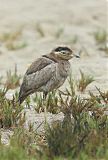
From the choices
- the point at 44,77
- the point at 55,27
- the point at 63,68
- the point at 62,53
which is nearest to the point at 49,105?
the point at 44,77

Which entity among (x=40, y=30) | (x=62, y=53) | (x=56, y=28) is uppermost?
(x=56, y=28)

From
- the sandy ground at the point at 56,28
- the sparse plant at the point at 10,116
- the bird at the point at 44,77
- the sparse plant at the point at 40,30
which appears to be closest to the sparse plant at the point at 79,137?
the sparse plant at the point at 10,116

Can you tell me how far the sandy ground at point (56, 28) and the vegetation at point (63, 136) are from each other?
2.12m

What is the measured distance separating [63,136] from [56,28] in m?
9.81

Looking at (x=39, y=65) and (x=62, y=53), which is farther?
(x=62, y=53)

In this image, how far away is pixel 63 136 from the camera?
5.97 m

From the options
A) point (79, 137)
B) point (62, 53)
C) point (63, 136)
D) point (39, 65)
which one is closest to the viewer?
point (63, 136)

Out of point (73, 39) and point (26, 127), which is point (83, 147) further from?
point (73, 39)

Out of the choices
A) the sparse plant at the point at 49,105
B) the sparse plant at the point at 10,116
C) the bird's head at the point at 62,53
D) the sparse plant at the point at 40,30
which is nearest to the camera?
the sparse plant at the point at 10,116

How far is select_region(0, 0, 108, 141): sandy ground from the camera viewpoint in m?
11.4

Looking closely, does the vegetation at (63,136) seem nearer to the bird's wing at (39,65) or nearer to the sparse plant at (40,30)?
the bird's wing at (39,65)

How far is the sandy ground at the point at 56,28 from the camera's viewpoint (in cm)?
1136

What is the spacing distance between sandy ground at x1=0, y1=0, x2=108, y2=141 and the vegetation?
212 centimetres

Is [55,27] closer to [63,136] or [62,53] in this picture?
[62,53]
